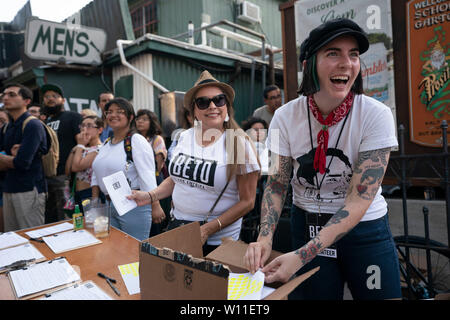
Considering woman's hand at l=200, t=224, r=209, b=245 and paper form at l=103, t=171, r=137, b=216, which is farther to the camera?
paper form at l=103, t=171, r=137, b=216

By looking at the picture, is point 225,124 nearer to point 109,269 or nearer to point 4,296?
point 109,269

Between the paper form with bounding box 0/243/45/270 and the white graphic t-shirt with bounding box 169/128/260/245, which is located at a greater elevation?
the white graphic t-shirt with bounding box 169/128/260/245

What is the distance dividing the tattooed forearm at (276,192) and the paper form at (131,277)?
0.74 metres

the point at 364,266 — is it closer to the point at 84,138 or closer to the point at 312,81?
the point at 312,81

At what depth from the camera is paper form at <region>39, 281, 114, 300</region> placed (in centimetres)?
132

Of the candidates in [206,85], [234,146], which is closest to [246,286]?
[234,146]

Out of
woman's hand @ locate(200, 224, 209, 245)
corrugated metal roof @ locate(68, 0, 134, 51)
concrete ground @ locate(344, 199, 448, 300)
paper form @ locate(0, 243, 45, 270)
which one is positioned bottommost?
concrete ground @ locate(344, 199, 448, 300)

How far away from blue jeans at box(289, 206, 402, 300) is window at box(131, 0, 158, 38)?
32.6ft

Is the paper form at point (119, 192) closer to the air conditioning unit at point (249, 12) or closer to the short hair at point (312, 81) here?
the short hair at point (312, 81)

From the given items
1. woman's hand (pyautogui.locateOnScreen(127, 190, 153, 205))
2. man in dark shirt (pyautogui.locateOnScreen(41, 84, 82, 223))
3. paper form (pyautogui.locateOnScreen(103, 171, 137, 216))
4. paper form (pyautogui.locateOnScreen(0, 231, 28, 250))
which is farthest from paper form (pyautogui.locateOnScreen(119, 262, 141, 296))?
man in dark shirt (pyautogui.locateOnScreen(41, 84, 82, 223))

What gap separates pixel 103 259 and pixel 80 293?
1.30 ft

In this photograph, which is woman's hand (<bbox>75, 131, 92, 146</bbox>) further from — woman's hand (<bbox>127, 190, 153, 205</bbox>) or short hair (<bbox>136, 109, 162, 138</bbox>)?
woman's hand (<bbox>127, 190, 153, 205</bbox>)

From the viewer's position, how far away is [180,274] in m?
0.99

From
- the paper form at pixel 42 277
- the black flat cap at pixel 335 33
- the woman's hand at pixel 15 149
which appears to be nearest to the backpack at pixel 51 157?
the woman's hand at pixel 15 149
